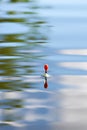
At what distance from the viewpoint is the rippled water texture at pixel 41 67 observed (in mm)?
4391

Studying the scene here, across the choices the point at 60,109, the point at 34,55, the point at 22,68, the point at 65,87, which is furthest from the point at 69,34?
the point at 60,109

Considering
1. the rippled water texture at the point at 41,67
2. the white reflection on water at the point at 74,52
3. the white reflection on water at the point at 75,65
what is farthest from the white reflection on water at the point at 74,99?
the white reflection on water at the point at 74,52

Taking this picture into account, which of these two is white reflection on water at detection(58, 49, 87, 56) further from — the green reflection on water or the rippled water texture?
the green reflection on water

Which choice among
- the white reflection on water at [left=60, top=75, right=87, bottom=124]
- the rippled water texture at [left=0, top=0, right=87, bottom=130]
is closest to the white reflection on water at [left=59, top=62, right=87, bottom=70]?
the rippled water texture at [left=0, top=0, right=87, bottom=130]

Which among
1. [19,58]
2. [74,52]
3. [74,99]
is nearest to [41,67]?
[19,58]

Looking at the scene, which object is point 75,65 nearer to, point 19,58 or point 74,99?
point 19,58

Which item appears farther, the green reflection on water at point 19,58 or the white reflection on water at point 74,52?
the white reflection on water at point 74,52

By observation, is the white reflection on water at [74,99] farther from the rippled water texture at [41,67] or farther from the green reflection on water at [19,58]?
the green reflection on water at [19,58]

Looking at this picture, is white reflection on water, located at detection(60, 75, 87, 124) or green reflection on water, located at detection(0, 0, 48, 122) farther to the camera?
green reflection on water, located at detection(0, 0, 48, 122)

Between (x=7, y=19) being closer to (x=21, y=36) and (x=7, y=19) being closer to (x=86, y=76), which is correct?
(x=21, y=36)

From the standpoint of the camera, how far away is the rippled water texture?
4391mm

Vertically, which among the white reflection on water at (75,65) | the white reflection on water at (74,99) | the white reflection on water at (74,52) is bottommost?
the white reflection on water at (74,99)

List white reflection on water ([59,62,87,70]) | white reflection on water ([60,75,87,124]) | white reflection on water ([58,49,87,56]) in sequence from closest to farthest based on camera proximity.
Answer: white reflection on water ([60,75,87,124]) < white reflection on water ([59,62,87,70]) < white reflection on water ([58,49,87,56])

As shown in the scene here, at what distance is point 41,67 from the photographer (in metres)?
5.68
